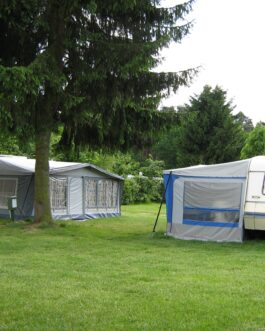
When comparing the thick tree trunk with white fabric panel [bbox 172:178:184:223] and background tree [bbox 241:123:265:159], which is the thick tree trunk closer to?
white fabric panel [bbox 172:178:184:223]

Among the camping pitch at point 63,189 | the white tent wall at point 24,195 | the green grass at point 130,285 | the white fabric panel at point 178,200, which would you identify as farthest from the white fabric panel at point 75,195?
the green grass at point 130,285

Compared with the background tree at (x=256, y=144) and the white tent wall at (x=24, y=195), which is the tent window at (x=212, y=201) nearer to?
the white tent wall at (x=24, y=195)

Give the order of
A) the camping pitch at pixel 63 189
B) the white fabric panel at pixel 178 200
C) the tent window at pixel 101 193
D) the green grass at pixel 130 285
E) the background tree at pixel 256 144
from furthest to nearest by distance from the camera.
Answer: the background tree at pixel 256 144 < the tent window at pixel 101 193 < the camping pitch at pixel 63 189 < the white fabric panel at pixel 178 200 < the green grass at pixel 130 285

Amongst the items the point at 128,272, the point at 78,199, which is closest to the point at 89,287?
the point at 128,272

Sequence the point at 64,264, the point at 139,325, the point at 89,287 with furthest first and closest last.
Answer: the point at 64,264 → the point at 89,287 → the point at 139,325

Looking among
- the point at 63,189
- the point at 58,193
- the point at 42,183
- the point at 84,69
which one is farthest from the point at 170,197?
the point at 63,189

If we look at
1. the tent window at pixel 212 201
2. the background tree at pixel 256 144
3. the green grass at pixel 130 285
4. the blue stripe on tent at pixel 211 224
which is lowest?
the green grass at pixel 130 285

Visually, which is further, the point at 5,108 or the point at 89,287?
the point at 5,108

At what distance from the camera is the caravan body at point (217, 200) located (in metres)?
12.5

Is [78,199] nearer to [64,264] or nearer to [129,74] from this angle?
[129,74]

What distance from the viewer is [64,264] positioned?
875 cm

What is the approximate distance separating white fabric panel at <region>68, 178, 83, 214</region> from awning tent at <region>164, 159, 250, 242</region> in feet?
21.8

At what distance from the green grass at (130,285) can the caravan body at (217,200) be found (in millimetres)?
664

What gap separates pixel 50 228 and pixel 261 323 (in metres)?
10.3
